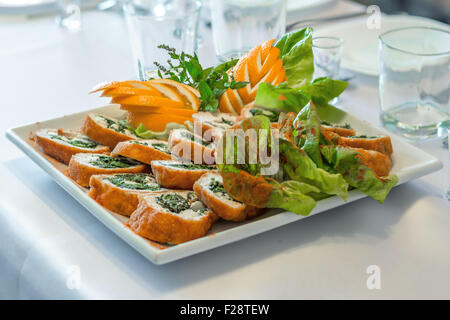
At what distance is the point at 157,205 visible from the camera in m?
1.36

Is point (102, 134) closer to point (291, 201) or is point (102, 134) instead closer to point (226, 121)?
point (226, 121)

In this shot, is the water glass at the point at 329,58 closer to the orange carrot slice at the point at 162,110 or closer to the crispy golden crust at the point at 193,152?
the orange carrot slice at the point at 162,110

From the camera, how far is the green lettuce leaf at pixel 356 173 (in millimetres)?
1449

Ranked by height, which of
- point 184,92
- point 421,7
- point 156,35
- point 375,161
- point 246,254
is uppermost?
point 156,35

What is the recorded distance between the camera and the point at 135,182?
1.51 meters

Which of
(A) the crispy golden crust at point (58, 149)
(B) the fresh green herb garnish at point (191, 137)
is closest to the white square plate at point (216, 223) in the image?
(A) the crispy golden crust at point (58, 149)

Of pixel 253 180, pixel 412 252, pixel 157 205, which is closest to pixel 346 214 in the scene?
pixel 412 252

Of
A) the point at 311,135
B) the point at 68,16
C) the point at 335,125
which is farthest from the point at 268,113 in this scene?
the point at 68,16

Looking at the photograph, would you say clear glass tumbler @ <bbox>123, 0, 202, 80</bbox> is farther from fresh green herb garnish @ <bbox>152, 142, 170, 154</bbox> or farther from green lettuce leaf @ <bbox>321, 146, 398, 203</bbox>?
green lettuce leaf @ <bbox>321, 146, 398, 203</bbox>

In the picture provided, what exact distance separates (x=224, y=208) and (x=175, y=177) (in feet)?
0.64
